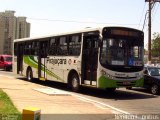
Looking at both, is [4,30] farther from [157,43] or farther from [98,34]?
[98,34]

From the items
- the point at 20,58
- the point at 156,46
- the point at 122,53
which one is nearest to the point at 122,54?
the point at 122,53

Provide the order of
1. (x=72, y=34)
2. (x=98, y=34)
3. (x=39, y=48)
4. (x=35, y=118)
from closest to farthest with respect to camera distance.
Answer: (x=35, y=118) → (x=98, y=34) → (x=72, y=34) → (x=39, y=48)

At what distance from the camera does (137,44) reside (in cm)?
1825

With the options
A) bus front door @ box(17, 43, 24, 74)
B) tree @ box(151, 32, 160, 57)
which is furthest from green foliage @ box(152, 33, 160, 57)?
bus front door @ box(17, 43, 24, 74)

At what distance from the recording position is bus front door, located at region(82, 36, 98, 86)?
17.5 meters

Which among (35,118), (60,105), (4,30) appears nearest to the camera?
(35,118)

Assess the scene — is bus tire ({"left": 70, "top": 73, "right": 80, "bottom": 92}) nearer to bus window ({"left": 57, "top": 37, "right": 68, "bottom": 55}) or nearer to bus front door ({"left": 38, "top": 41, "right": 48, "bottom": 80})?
bus window ({"left": 57, "top": 37, "right": 68, "bottom": 55})

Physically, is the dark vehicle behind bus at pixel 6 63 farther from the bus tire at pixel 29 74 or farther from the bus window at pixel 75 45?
the bus window at pixel 75 45

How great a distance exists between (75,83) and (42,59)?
4902 millimetres

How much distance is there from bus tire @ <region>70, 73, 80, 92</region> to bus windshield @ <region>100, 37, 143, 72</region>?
7.81 feet

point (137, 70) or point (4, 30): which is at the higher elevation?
point (4, 30)

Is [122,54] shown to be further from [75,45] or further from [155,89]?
[155,89]

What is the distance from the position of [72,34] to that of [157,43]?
52.0 meters

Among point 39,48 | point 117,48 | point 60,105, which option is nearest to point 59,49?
point 39,48
